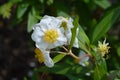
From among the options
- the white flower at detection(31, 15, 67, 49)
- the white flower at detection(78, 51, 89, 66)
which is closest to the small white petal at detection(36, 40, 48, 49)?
the white flower at detection(31, 15, 67, 49)

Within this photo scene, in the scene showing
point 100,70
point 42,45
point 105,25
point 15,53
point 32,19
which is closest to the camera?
point 42,45

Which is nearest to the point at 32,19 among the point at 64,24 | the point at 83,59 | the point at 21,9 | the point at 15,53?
the point at 21,9

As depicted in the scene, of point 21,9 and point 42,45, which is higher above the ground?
point 42,45

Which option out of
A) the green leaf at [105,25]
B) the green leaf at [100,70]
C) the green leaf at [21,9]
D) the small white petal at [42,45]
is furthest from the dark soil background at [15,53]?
the small white petal at [42,45]

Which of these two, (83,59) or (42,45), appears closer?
(42,45)

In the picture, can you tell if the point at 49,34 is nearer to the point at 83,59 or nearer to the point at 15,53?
the point at 83,59

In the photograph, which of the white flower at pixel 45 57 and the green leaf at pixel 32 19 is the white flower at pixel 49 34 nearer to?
the white flower at pixel 45 57

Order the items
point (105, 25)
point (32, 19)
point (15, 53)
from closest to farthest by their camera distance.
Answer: point (105, 25)
point (32, 19)
point (15, 53)

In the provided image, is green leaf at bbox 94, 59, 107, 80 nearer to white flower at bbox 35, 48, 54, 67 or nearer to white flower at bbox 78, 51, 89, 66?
white flower at bbox 78, 51, 89, 66
